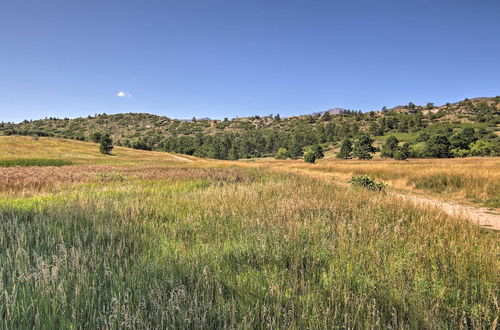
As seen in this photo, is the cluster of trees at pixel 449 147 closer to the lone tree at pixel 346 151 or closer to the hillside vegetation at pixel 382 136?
the hillside vegetation at pixel 382 136

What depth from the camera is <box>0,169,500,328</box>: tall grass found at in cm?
224

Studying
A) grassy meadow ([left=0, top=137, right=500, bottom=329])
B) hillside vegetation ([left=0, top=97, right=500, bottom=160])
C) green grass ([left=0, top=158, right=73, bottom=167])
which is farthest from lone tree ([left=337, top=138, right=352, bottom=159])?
grassy meadow ([left=0, top=137, right=500, bottom=329])

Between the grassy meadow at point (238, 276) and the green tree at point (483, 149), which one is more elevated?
the green tree at point (483, 149)

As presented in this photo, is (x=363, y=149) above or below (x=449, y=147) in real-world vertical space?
below

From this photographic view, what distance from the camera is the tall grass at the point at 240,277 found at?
2.24 meters

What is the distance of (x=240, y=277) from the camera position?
116 inches

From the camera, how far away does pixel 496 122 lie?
118m

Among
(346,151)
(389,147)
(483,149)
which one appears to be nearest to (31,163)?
(346,151)

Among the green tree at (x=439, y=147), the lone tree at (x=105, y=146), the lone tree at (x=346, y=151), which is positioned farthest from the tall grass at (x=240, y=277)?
the lone tree at (x=346, y=151)

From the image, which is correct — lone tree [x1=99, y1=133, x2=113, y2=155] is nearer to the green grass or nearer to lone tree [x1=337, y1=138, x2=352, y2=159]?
the green grass

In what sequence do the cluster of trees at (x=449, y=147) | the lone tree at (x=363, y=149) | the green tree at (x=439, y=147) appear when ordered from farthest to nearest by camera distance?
the lone tree at (x=363, y=149) < the green tree at (x=439, y=147) < the cluster of trees at (x=449, y=147)

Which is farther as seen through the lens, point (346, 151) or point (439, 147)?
point (346, 151)

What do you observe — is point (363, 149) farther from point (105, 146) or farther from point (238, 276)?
point (238, 276)

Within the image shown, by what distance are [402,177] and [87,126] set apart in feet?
759
